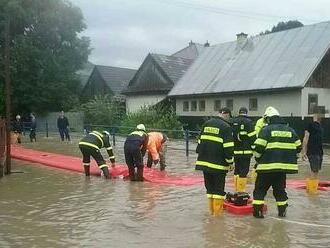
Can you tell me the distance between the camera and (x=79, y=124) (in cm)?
4459

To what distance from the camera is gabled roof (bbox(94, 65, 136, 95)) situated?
2176 inches

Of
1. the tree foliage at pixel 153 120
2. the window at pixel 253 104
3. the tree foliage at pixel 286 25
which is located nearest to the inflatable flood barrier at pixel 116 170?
the tree foliage at pixel 153 120

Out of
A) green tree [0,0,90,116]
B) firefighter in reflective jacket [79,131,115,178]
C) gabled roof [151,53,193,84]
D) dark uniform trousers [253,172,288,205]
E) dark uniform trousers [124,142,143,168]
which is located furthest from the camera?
gabled roof [151,53,193,84]

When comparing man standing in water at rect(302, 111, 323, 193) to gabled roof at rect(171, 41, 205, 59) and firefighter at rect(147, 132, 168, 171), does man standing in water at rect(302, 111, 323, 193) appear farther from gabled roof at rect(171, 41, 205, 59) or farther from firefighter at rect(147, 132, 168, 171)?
gabled roof at rect(171, 41, 205, 59)

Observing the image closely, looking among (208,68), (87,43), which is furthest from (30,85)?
(208,68)

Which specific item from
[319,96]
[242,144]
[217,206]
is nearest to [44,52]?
[319,96]

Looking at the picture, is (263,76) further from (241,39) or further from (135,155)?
(135,155)

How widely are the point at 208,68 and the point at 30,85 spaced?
13599 mm

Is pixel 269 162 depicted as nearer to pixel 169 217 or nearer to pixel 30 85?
pixel 169 217

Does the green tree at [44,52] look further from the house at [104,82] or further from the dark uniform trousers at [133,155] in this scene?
the dark uniform trousers at [133,155]

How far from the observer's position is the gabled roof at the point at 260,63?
107 ft

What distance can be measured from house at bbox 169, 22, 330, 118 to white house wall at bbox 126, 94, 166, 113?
16.5ft

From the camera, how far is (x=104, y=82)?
55344mm

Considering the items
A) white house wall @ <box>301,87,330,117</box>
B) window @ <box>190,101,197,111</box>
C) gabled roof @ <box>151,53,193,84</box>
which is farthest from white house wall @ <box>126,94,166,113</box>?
white house wall @ <box>301,87,330,117</box>
